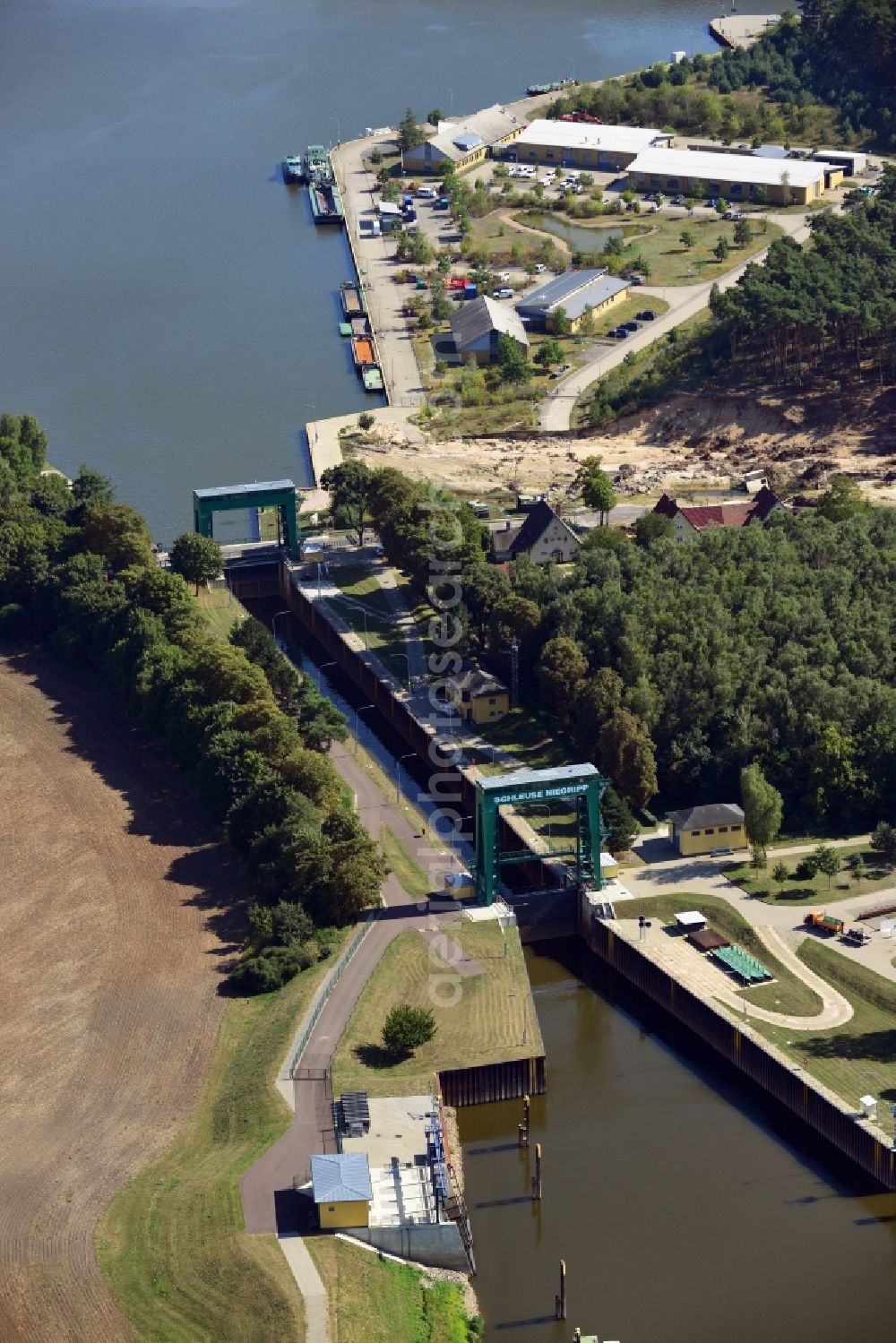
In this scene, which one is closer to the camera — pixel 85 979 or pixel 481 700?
pixel 85 979

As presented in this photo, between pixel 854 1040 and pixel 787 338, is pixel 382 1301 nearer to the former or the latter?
pixel 854 1040

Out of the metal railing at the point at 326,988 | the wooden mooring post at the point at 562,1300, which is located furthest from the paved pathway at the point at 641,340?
the wooden mooring post at the point at 562,1300

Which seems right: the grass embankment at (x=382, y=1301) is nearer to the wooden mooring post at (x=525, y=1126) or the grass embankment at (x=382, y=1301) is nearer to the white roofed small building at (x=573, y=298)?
the wooden mooring post at (x=525, y=1126)

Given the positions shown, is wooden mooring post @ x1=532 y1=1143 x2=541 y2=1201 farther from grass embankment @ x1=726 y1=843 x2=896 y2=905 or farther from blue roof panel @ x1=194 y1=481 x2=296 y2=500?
blue roof panel @ x1=194 y1=481 x2=296 y2=500

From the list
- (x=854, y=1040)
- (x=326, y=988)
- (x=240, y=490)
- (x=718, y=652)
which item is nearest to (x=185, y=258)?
(x=240, y=490)

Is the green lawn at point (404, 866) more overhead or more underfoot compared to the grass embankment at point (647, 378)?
more underfoot

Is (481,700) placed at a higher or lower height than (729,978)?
higher
